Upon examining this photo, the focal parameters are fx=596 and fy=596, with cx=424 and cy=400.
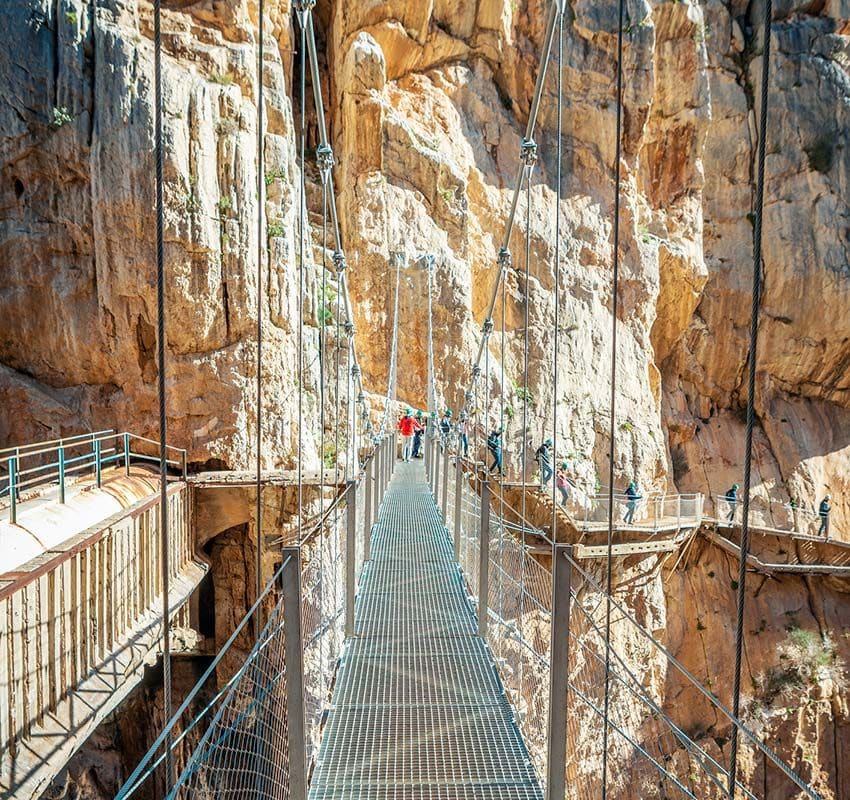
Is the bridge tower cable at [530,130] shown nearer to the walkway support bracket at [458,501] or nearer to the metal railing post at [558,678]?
the walkway support bracket at [458,501]

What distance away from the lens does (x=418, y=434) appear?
12.0 m

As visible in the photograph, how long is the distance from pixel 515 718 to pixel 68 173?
32.8ft

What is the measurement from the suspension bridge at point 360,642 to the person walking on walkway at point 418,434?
2470 millimetres

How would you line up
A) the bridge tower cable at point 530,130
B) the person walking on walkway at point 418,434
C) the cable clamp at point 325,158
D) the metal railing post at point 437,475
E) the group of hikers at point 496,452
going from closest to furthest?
1. the bridge tower cable at point 530,130
2. the cable clamp at point 325,158
3. the metal railing post at point 437,475
4. the group of hikers at point 496,452
5. the person walking on walkway at point 418,434

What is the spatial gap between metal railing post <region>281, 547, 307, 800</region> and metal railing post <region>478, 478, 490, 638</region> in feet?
5.53

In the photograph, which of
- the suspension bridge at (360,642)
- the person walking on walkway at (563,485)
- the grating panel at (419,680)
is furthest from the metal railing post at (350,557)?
the person walking on walkway at (563,485)

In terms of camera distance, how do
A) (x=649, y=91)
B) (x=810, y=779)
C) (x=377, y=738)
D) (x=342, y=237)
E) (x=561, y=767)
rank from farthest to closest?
(x=649, y=91)
(x=342, y=237)
(x=810, y=779)
(x=377, y=738)
(x=561, y=767)

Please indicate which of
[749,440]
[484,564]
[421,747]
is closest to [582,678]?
[484,564]

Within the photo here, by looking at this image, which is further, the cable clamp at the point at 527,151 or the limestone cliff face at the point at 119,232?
the limestone cliff face at the point at 119,232

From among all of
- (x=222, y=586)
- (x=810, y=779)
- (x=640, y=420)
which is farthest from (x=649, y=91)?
(x=810, y=779)

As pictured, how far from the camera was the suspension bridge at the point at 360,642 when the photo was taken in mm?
2004

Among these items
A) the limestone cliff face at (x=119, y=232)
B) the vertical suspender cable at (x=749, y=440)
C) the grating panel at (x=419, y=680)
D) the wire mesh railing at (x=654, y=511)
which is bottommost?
the wire mesh railing at (x=654, y=511)

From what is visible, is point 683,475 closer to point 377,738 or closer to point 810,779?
point 810,779

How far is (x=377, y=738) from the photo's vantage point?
260cm
